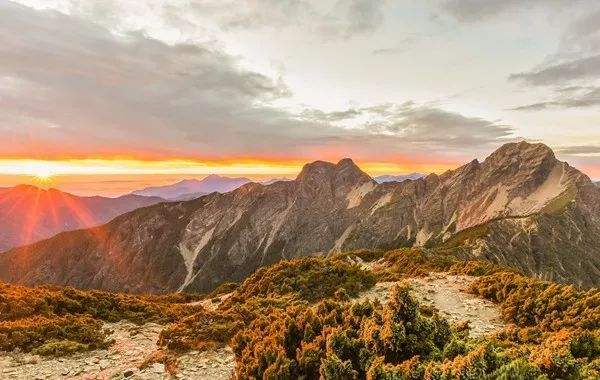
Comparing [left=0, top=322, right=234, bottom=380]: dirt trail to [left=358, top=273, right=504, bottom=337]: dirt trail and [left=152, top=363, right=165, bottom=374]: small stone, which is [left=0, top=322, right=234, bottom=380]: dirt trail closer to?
[left=152, top=363, right=165, bottom=374]: small stone

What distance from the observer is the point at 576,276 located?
158 meters

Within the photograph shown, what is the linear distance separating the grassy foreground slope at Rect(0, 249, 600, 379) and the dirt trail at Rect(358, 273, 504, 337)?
0.92 m

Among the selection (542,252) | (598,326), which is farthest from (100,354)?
(542,252)

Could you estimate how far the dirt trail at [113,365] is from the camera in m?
16.2

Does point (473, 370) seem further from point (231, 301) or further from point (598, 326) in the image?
point (231, 301)

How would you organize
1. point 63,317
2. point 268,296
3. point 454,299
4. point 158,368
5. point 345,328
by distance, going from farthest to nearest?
point 268,296 < point 454,299 < point 63,317 < point 158,368 < point 345,328

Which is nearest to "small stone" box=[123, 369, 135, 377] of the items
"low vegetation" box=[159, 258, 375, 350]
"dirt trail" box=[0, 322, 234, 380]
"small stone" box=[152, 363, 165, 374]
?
"dirt trail" box=[0, 322, 234, 380]

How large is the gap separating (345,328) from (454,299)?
18021 mm

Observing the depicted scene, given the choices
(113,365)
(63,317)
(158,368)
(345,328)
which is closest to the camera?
(345,328)

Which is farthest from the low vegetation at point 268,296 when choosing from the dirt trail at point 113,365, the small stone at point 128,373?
the small stone at point 128,373

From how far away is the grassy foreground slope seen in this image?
30.3 feet

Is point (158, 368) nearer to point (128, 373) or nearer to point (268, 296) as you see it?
point (128, 373)

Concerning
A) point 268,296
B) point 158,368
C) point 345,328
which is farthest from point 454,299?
point 158,368

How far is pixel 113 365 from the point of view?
17.7m
